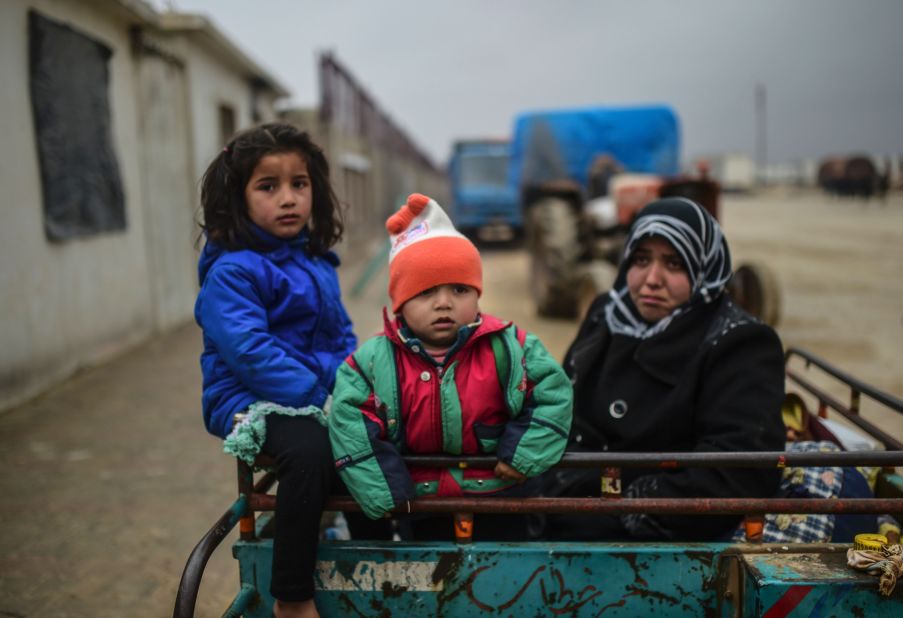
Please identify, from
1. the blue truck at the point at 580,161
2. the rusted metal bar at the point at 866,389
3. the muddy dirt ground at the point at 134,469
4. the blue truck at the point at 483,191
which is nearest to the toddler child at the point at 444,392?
the rusted metal bar at the point at 866,389

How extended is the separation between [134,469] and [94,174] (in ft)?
11.8

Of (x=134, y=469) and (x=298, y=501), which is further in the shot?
(x=134, y=469)

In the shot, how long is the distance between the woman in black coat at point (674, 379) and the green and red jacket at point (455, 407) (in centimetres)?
41

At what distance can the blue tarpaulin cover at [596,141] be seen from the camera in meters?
9.51

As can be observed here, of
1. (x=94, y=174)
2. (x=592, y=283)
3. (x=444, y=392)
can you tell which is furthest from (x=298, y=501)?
(x=94, y=174)

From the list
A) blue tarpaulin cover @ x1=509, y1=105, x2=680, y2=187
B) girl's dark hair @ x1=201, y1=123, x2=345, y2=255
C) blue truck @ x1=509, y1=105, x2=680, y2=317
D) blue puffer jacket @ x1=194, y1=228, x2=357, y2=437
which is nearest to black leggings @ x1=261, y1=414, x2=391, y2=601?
blue puffer jacket @ x1=194, y1=228, x2=357, y2=437

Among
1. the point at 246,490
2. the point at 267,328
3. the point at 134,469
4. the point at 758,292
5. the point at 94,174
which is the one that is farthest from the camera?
the point at 758,292

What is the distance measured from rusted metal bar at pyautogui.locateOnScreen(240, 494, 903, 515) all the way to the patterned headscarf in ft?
2.23

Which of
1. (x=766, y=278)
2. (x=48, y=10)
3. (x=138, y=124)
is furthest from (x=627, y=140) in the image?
(x=48, y=10)

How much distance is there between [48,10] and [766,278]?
6.82 m

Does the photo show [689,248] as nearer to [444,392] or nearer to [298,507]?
[444,392]

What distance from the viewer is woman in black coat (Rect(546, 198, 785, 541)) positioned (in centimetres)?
196

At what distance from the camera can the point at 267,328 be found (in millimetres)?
1987

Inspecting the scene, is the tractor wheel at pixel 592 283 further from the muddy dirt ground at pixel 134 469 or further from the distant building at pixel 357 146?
the distant building at pixel 357 146
